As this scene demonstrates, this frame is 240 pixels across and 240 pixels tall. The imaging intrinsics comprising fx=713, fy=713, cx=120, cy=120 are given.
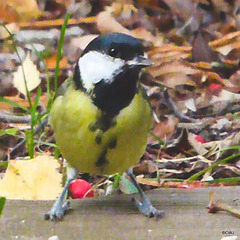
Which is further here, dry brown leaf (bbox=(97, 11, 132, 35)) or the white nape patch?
dry brown leaf (bbox=(97, 11, 132, 35))

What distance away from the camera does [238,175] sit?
9.34 feet

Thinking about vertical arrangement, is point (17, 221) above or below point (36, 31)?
above

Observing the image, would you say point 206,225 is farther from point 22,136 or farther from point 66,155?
point 22,136

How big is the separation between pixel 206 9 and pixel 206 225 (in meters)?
2.83

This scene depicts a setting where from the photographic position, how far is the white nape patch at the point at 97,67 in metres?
2.07

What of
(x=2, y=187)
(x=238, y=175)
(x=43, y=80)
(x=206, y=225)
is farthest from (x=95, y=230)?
(x=43, y=80)

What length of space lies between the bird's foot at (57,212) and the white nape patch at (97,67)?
383mm

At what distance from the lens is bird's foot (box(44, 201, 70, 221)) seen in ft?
7.13

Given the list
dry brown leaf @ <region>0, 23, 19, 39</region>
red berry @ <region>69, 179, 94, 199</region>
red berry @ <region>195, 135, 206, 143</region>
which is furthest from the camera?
dry brown leaf @ <region>0, 23, 19, 39</region>

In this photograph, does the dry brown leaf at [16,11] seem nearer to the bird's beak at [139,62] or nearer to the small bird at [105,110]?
the small bird at [105,110]

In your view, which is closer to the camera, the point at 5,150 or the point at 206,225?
the point at 206,225

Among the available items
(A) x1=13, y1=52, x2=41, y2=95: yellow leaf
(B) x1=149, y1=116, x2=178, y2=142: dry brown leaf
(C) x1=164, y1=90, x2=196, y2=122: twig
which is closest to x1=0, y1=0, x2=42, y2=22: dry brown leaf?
(A) x1=13, y1=52, x2=41, y2=95: yellow leaf

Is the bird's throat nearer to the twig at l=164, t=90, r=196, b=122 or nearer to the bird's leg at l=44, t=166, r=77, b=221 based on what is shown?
the bird's leg at l=44, t=166, r=77, b=221

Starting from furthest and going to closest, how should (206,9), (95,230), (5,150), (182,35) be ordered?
(206,9) < (182,35) < (5,150) < (95,230)
